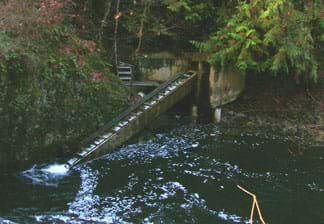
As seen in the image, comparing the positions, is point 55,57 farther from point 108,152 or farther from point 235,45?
point 235,45

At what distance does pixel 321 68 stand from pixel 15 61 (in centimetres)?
851

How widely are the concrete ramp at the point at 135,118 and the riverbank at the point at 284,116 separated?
141 cm

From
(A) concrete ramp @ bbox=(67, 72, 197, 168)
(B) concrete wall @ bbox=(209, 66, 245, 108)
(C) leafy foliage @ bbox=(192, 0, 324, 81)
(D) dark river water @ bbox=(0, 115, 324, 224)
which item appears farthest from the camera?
(B) concrete wall @ bbox=(209, 66, 245, 108)

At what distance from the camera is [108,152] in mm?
10508

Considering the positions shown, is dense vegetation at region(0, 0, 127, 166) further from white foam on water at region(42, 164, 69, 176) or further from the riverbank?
the riverbank

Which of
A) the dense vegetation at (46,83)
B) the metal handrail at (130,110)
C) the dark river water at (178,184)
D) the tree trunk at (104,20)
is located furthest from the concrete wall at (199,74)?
the dense vegetation at (46,83)

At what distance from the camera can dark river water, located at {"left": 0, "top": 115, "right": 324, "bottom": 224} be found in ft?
25.8

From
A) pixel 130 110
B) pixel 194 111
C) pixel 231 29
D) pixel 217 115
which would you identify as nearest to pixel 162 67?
pixel 194 111

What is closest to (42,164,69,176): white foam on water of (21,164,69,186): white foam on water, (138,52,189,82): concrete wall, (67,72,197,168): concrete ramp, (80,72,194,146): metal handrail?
(21,164,69,186): white foam on water

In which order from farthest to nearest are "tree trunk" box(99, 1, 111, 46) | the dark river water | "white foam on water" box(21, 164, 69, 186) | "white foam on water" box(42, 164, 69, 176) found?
"tree trunk" box(99, 1, 111, 46)
"white foam on water" box(42, 164, 69, 176)
"white foam on water" box(21, 164, 69, 186)
the dark river water

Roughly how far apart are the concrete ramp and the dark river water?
8.5 inches

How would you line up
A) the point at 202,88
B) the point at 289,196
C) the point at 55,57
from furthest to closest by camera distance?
the point at 202,88 < the point at 55,57 < the point at 289,196

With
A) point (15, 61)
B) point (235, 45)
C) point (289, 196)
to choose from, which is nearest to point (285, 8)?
point (235, 45)

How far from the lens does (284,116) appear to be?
1259 centimetres
